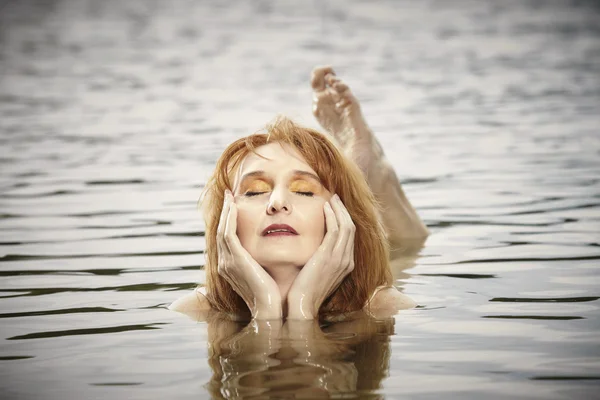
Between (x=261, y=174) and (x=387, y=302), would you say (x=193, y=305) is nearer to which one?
(x=261, y=174)

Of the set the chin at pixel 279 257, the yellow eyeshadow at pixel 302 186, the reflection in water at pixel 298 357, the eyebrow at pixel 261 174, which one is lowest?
the reflection in water at pixel 298 357

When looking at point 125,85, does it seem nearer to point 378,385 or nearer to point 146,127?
point 146,127

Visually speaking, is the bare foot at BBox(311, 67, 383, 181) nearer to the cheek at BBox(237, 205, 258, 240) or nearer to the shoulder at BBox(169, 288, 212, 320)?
the shoulder at BBox(169, 288, 212, 320)

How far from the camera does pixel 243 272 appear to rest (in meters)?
4.10

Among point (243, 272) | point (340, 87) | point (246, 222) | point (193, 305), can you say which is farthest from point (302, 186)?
point (340, 87)

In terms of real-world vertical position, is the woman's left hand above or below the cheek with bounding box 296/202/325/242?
below

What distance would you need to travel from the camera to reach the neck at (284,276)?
4.21 meters

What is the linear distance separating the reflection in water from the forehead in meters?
0.65

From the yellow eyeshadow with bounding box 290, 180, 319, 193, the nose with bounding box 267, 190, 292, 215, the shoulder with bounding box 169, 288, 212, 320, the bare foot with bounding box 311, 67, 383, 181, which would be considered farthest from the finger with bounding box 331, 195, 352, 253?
the bare foot with bounding box 311, 67, 383, 181

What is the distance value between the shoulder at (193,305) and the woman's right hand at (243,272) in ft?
1.09

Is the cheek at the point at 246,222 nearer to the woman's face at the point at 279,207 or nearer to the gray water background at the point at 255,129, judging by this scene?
the woman's face at the point at 279,207

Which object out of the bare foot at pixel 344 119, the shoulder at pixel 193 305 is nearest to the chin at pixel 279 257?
the shoulder at pixel 193 305

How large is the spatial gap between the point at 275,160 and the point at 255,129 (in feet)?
21.8

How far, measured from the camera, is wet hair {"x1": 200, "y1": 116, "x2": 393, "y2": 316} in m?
4.38
